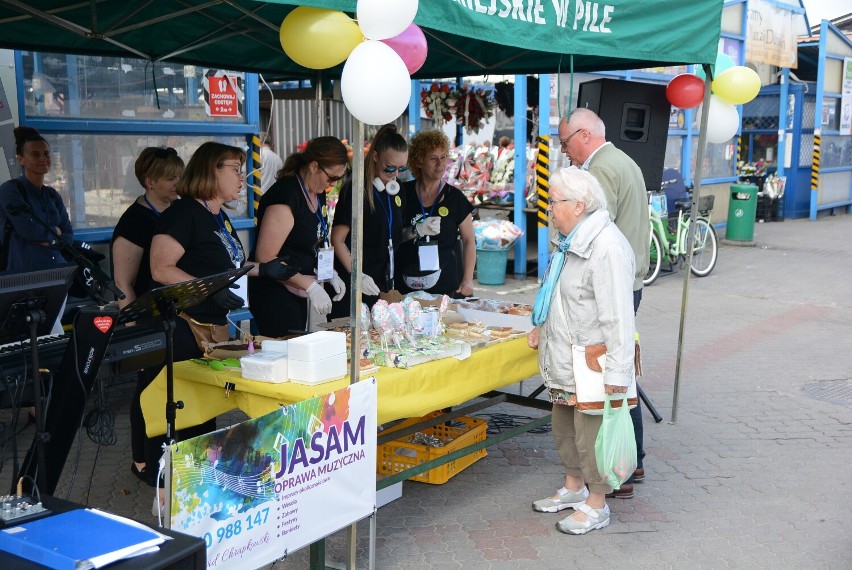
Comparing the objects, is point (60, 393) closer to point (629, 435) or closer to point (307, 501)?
point (307, 501)

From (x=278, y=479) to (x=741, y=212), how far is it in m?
14.2

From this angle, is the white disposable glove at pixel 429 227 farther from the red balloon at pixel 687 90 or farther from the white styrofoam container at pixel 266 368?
the white styrofoam container at pixel 266 368

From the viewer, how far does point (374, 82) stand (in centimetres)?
338

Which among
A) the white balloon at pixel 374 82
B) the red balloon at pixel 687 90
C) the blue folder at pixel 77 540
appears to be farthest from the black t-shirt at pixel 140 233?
the red balloon at pixel 687 90

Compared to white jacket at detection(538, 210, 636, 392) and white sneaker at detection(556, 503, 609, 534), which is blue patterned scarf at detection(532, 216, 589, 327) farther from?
white sneaker at detection(556, 503, 609, 534)

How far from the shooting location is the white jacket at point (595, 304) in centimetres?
396

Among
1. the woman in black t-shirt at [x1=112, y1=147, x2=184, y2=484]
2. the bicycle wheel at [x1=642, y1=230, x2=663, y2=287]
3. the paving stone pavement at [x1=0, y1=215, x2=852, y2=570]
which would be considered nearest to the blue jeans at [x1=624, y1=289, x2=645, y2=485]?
the paving stone pavement at [x1=0, y1=215, x2=852, y2=570]

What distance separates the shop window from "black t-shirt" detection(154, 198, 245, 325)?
2177 millimetres

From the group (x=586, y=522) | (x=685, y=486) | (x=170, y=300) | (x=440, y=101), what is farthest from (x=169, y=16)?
(x=440, y=101)

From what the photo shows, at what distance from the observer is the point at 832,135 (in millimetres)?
20297

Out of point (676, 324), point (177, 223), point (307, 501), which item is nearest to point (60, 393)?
point (307, 501)

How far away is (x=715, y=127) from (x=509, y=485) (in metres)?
2.90

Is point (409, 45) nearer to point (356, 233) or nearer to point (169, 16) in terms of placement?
point (356, 233)

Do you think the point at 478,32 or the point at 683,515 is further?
the point at 683,515
